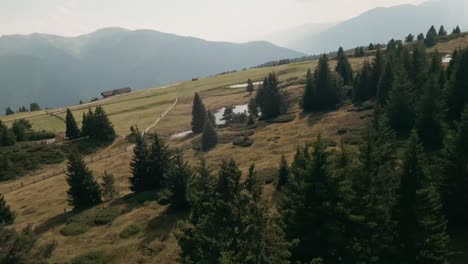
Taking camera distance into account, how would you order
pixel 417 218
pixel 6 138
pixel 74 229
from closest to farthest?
pixel 417 218 < pixel 74 229 < pixel 6 138

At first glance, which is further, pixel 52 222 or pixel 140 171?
pixel 140 171

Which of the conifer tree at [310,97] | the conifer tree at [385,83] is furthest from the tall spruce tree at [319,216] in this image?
the conifer tree at [310,97]

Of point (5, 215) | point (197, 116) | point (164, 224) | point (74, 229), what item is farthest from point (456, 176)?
point (197, 116)

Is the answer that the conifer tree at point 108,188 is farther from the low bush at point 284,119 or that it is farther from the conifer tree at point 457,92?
the conifer tree at point 457,92

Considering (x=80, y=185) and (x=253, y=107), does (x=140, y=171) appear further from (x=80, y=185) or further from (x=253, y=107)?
(x=253, y=107)

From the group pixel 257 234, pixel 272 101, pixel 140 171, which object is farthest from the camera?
pixel 272 101

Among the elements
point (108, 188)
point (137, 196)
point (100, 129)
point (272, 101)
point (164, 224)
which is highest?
point (272, 101)

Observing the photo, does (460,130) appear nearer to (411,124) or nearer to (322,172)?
(322,172)

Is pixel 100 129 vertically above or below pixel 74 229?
A: above
